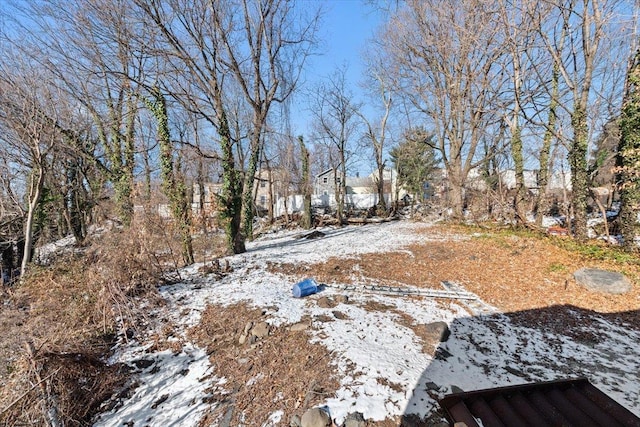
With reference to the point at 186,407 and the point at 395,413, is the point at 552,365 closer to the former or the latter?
the point at 395,413

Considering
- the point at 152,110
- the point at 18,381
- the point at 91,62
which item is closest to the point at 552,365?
the point at 18,381

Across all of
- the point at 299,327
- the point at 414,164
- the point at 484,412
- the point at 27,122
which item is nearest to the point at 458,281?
the point at 484,412

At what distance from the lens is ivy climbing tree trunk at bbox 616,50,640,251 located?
6.42m

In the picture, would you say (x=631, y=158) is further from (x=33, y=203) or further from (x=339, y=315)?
Answer: (x=33, y=203)

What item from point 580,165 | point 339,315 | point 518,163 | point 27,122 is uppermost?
point 27,122

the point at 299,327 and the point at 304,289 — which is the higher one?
the point at 304,289

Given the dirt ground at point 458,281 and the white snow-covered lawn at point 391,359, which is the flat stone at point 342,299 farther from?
the dirt ground at point 458,281

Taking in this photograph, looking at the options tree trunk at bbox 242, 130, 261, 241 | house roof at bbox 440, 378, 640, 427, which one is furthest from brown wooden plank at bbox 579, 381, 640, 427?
tree trunk at bbox 242, 130, 261, 241

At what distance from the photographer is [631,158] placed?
21.6 feet

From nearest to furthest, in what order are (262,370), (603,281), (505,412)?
(505,412), (262,370), (603,281)

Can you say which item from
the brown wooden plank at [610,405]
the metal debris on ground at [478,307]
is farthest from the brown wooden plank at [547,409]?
the metal debris on ground at [478,307]

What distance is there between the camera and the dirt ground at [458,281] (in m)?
2.71

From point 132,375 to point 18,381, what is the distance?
937 mm

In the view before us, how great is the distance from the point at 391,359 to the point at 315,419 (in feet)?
3.71
